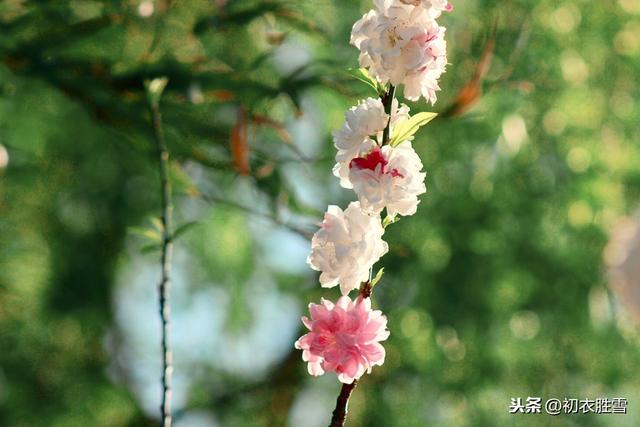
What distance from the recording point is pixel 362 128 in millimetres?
527

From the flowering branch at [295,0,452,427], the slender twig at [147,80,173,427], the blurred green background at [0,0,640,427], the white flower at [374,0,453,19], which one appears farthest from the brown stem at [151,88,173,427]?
the blurred green background at [0,0,640,427]

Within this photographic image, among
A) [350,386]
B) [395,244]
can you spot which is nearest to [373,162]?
[350,386]

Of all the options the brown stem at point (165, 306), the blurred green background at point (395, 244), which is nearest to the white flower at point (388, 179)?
the brown stem at point (165, 306)

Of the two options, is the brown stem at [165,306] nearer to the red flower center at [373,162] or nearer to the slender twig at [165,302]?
the slender twig at [165,302]

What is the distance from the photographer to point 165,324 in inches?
24.3

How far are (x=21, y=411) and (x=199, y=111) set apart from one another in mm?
1396

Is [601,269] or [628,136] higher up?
[628,136]

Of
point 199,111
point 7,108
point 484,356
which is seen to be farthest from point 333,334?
point 484,356

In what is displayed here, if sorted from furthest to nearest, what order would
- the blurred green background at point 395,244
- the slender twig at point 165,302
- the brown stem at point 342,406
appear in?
the blurred green background at point 395,244 < the slender twig at point 165,302 < the brown stem at point 342,406

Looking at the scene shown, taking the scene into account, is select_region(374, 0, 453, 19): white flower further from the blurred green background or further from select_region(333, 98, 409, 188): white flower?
the blurred green background

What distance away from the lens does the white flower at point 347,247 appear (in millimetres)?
511

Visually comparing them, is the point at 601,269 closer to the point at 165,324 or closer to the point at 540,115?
the point at 540,115

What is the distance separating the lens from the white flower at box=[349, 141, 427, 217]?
512mm

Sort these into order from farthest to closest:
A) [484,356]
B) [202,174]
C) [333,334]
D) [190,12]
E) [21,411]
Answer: [202,174]
[21,411]
[484,356]
[190,12]
[333,334]
